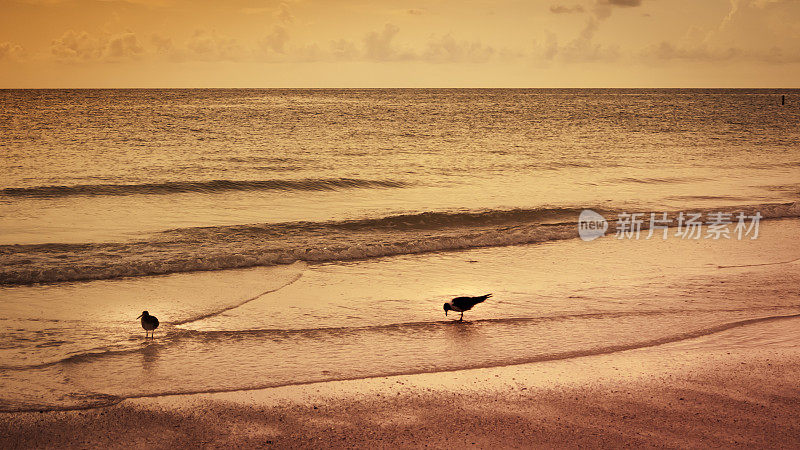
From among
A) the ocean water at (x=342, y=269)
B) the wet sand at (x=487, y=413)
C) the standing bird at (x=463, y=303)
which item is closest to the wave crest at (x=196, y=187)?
the ocean water at (x=342, y=269)

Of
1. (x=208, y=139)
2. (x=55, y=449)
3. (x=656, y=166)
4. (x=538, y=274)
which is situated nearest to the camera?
(x=55, y=449)

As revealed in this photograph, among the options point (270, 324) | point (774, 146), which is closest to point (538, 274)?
point (270, 324)

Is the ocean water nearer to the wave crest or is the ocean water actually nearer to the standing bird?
the wave crest

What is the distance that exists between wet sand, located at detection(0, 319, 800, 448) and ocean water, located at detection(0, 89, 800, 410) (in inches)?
15.8

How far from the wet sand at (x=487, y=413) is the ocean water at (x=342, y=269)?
0.40 meters

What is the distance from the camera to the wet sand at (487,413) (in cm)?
492

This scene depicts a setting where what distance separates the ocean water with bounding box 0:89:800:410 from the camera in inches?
268

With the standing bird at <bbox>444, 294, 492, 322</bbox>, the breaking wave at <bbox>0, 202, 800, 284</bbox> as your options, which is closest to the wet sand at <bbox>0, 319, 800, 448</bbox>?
the standing bird at <bbox>444, 294, 492, 322</bbox>

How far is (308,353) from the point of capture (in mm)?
6922

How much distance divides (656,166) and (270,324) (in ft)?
79.7

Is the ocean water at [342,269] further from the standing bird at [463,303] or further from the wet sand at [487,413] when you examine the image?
the wet sand at [487,413]

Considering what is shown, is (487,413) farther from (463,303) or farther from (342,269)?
(342,269)

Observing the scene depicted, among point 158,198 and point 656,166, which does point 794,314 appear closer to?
point 158,198

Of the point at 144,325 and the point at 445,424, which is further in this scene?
the point at 144,325
